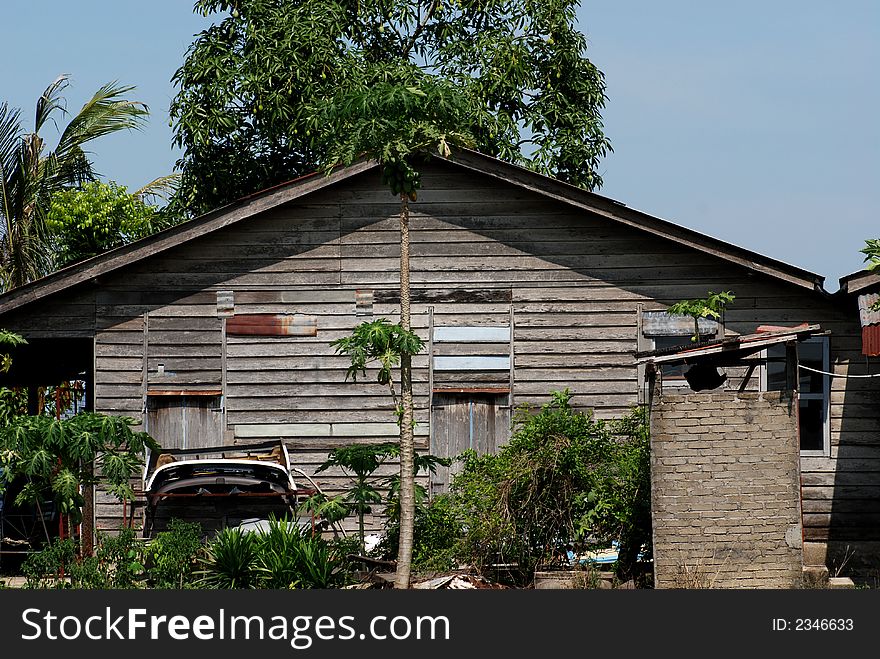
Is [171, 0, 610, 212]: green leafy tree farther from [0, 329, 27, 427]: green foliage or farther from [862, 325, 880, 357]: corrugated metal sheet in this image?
[862, 325, 880, 357]: corrugated metal sheet

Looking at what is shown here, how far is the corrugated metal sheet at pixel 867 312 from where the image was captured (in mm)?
13977

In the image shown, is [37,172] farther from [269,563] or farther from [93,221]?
[269,563]

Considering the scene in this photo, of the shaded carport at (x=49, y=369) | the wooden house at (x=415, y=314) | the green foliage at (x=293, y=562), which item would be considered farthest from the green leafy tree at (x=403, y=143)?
the shaded carport at (x=49, y=369)

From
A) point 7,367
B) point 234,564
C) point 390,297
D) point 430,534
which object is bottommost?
point 234,564

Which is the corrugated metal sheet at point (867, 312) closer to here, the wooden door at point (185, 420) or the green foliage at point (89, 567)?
the wooden door at point (185, 420)

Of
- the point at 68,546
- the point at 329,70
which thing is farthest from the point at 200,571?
the point at 329,70

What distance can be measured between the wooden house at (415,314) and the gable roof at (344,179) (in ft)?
0.34

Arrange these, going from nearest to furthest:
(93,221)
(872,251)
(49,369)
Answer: (872,251), (49,369), (93,221)

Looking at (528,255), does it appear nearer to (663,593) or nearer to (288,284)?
(288,284)

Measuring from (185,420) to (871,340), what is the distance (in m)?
9.22

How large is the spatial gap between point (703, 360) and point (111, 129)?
18832 mm

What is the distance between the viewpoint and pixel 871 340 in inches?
535

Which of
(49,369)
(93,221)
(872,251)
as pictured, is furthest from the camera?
(93,221)

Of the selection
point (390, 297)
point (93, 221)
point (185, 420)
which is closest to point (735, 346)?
point (390, 297)
